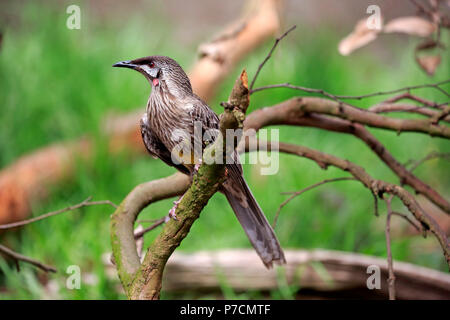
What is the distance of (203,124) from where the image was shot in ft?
7.15

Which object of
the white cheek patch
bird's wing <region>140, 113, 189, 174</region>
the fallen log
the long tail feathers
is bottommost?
the fallen log

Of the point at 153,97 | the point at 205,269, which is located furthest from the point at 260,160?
the point at 153,97

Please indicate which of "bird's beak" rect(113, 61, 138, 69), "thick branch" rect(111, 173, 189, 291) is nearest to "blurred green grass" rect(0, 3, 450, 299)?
"thick branch" rect(111, 173, 189, 291)

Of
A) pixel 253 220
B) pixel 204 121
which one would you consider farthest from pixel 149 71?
pixel 253 220

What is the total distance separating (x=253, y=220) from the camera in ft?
7.82

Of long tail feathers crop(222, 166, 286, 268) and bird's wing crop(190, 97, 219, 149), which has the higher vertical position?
bird's wing crop(190, 97, 219, 149)

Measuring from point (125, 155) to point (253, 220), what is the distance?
2533 mm

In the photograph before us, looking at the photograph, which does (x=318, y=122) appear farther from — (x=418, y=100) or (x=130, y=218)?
(x=130, y=218)

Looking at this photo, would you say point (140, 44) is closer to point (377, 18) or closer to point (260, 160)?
point (260, 160)

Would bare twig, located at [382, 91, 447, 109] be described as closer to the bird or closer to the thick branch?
the bird

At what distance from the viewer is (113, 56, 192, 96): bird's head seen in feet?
7.03

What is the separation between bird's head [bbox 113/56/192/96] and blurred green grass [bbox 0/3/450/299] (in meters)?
1.58

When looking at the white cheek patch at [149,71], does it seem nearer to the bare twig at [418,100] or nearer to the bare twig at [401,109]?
the bare twig at [401,109]
